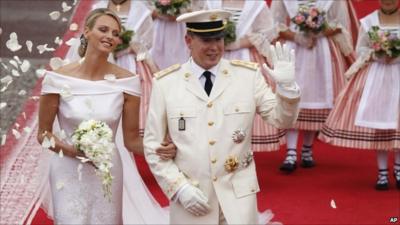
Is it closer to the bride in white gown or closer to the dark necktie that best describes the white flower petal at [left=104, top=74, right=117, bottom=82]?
the bride in white gown

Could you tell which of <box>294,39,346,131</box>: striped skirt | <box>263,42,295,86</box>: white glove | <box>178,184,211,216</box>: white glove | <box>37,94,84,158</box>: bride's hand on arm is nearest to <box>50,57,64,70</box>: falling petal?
<box>37,94,84,158</box>: bride's hand on arm

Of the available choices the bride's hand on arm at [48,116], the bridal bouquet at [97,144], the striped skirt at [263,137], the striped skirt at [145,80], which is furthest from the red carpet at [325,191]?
the bridal bouquet at [97,144]

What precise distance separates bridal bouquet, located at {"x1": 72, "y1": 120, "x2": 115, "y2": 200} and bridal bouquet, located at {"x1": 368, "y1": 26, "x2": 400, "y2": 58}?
11.9ft

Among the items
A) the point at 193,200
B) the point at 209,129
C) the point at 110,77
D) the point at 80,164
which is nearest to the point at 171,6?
the point at 110,77

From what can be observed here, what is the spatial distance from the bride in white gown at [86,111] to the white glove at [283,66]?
1055 millimetres

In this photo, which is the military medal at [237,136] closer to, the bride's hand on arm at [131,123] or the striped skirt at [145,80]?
the bride's hand on arm at [131,123]

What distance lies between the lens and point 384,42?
9000 mm

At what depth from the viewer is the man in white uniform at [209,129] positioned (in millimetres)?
5773

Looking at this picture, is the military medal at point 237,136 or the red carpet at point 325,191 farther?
the red carpet at point 325,191

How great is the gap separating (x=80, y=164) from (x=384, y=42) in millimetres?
3646

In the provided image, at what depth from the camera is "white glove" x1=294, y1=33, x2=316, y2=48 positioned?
999 cm

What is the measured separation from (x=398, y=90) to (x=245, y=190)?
375 cm

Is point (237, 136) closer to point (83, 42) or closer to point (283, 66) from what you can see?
point (283, 66)

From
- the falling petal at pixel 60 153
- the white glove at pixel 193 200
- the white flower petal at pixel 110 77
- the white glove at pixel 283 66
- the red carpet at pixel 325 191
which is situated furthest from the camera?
the red carpet at pixel 325 191
